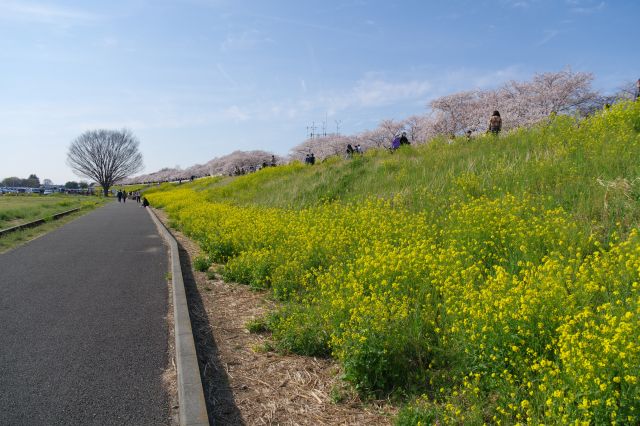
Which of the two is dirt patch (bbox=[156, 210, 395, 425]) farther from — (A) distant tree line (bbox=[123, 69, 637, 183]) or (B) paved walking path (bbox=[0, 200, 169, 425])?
(A) distant tree line (bbox=[123, 69, 637, 183])

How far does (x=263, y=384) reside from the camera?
3963 millimetres

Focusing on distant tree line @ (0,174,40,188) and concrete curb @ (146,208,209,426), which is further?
distant tree line @ (0,174,40,188)

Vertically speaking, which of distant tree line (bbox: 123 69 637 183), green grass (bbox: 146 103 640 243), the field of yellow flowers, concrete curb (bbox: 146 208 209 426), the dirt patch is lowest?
the dirt patch

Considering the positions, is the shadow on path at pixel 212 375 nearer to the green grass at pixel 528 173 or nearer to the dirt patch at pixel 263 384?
the dirt patch at pixel 263 384

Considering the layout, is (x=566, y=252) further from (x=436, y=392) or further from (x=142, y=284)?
(x=142, y=284)

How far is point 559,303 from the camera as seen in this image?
330cm

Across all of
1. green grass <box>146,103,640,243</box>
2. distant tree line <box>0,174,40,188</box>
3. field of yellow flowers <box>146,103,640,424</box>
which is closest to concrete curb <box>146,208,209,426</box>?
field of yellow flowers <box>146,103,640,424</box>

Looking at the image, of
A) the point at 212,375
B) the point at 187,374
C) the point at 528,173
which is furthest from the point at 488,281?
the point at 528,173

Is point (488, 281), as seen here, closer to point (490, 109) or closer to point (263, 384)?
point (263, 384)

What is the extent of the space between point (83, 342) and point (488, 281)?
14.3ft

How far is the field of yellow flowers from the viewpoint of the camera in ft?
9.28

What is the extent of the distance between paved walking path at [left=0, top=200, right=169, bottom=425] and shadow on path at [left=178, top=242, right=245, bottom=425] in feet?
1.22

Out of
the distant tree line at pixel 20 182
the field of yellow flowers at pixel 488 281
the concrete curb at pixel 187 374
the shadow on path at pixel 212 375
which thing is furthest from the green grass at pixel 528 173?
the distant tree line at pixel 20 182

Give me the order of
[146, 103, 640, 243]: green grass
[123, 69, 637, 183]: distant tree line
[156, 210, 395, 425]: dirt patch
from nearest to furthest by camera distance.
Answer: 1. [156, 210, 395, 425]: dirt patch
2. [146, 103, 640, 243]: green grass
3. [123, 69, 637, 183]: distant tree line
